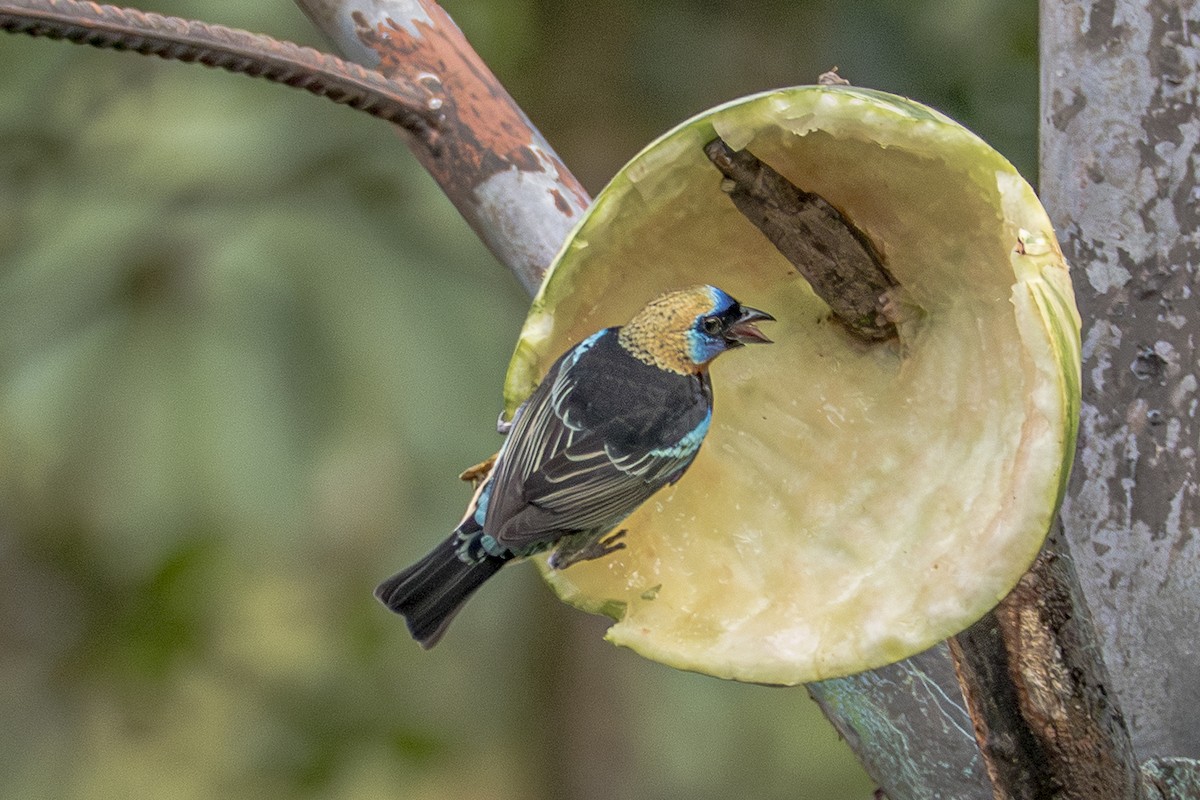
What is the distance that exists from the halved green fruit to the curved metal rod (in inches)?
7.7

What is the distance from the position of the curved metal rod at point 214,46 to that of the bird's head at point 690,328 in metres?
0.22

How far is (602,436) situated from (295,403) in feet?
4.29

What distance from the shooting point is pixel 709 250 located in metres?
0.85

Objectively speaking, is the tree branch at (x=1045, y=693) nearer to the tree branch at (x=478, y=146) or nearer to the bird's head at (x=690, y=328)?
the bird's head at (x=690, y=328)

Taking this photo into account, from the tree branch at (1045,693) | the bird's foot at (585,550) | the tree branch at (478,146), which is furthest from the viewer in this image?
the tree branch at (478,146)

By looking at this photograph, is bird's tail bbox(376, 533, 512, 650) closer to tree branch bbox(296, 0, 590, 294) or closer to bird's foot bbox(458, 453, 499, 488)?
bird's foot bbox(458, 453, 499, 488)

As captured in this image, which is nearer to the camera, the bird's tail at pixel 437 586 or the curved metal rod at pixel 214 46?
the curved metal rod at pixel 214 46

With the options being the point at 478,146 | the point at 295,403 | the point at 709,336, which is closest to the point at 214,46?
the point at 478,146

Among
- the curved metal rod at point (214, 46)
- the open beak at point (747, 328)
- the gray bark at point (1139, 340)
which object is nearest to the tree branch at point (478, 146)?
the curved metal rod at point (214, 46)

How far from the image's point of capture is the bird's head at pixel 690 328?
2.69 ft

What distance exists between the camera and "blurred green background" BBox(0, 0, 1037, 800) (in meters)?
2.07

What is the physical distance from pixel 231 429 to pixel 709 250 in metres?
1.29

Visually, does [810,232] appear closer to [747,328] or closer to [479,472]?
[747,328]

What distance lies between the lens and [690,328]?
0.83 meters
